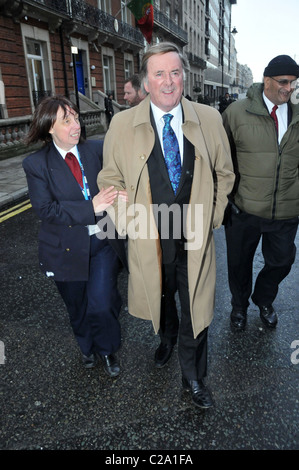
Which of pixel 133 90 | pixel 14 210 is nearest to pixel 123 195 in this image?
pixel 133 90

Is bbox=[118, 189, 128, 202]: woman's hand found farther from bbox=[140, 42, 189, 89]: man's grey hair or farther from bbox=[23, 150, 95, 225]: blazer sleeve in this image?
bbox=[140, 42, 189, 89]: man's grey hair

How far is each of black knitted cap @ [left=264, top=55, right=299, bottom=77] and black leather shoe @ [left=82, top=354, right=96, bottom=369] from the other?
2563 millimetres

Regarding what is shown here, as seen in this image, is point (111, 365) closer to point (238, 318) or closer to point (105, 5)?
point (238, 318)

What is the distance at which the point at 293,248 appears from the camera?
2910mm

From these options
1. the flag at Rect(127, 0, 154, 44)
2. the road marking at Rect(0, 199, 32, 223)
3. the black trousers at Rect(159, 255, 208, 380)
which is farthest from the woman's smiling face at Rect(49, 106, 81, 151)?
the flag at Rect(127, 0, 154, 44)

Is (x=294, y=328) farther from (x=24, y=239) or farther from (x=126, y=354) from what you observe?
(x=24, y=239)

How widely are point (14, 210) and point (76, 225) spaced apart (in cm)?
515

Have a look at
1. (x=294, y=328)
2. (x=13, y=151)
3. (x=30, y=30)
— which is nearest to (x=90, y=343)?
(x=294, y=328)

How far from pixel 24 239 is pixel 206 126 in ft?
13.6

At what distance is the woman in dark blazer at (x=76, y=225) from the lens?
7.23 ft

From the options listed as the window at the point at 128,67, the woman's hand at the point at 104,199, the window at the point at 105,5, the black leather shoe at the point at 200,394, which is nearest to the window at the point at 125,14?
the window at the point at 105,5

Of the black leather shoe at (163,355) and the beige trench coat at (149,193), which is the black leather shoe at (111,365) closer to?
the black leather shoe at (163,355)

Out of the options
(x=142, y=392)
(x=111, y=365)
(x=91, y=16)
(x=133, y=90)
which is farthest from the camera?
(x=91, y=16)

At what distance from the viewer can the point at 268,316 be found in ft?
10.3
